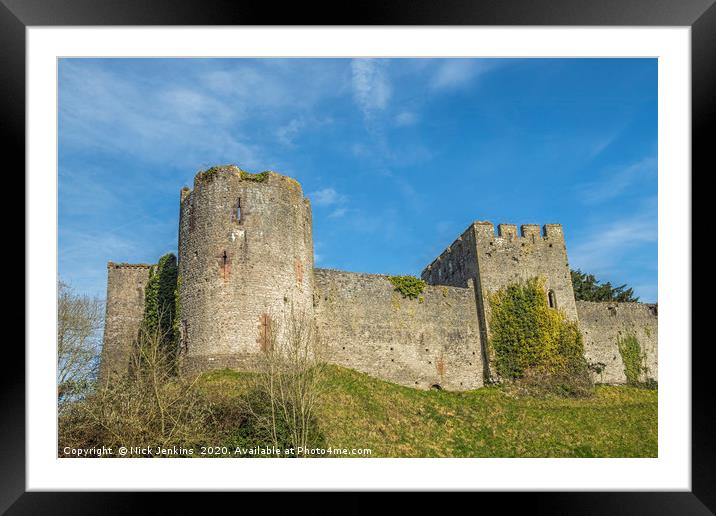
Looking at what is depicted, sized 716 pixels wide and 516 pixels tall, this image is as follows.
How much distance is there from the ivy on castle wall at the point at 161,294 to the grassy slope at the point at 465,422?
4418 mm

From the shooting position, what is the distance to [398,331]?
2378 cm

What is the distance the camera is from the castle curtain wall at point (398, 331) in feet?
73.7

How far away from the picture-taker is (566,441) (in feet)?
63.4

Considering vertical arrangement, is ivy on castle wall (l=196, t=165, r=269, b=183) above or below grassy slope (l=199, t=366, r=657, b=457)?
above

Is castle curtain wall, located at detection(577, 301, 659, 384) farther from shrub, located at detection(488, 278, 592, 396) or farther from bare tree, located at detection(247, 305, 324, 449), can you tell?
bare tree, located at detection(247, 305, 324, 449)

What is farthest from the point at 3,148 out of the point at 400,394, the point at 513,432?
the point at 513,432

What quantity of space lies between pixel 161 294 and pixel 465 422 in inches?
463

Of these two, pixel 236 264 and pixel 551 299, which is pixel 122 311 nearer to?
pixel 236 264

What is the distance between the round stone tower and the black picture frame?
8940 millimetres

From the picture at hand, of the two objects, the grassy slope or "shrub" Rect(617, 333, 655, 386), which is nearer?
the grassy slope

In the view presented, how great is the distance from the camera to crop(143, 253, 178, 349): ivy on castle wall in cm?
2067

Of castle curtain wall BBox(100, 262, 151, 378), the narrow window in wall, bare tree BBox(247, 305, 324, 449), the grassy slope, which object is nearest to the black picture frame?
bare tree BBox(247, 305, 324, 449)

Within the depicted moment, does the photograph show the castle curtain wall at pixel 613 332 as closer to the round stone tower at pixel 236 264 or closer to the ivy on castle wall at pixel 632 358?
the ivy on castle wall at pixel 632 358

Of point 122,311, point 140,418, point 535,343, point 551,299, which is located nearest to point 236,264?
point 122,311
